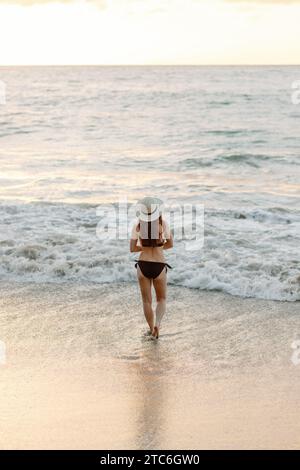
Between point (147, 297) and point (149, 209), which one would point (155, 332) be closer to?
point (147, 297)

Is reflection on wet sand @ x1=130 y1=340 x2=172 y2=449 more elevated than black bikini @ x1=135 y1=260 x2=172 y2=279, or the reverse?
black bikini @ x1=135 y1=260 x2=172 y2=279

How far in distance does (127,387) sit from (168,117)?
25405 millimetres

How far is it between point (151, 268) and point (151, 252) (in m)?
0.17

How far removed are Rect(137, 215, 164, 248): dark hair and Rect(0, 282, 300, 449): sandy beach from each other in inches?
40.1

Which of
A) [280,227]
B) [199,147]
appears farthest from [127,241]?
[199,147]

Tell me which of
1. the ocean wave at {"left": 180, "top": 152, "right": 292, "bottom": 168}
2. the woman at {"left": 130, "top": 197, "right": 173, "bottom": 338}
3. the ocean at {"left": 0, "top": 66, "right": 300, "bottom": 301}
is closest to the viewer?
the woman at {"left": 130, "top": 197, "right": 173, "bottom": 338}

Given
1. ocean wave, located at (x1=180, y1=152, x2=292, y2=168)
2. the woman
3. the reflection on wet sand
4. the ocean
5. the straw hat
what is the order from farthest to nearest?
ocean wave, located at (x1=180, y1=152, x2=292, y2=168) → the ocean → the woman → the straw hat → the reflection on wet sand

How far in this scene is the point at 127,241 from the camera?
1160 centimetres

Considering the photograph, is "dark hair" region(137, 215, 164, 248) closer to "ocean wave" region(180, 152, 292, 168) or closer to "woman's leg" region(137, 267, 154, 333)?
"woman's leg" region(137, 267, 154, 333)

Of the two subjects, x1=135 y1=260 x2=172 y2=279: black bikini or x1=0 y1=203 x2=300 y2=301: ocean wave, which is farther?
x1=0 y1=203 x2=300 y2=301: ocean wave

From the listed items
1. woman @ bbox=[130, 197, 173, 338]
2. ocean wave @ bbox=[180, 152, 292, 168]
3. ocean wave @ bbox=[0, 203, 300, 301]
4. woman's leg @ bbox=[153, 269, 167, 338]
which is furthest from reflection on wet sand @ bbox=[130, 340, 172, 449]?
ocean wave @ bbox=[180, 152, 292, 168]

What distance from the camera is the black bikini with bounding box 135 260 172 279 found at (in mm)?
7418

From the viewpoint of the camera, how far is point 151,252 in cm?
741

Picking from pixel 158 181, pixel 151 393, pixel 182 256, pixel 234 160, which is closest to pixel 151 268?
pixel 151 393
